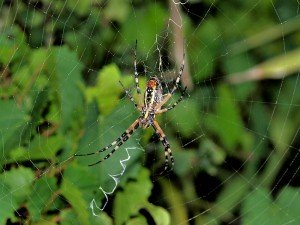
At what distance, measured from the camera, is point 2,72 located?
1.79 meters

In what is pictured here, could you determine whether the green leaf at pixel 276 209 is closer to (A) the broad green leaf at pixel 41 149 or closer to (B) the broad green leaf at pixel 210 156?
(B) the broad green leaf at pixel 210 156

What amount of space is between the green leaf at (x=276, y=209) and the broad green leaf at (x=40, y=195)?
82cm

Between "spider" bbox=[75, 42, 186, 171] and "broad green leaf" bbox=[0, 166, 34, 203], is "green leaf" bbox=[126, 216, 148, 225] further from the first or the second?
"spider" bbox=[75, 42, 186, 171]

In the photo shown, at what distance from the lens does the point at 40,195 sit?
5.59 ft

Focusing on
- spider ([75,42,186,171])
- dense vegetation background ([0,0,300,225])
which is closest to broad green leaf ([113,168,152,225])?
dense vegetation background ([0,0,300,225])

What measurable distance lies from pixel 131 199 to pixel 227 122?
0.73 meters

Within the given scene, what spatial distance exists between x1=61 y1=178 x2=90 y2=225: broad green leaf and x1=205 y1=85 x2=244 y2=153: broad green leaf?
3.14ft

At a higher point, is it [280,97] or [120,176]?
[280,97]

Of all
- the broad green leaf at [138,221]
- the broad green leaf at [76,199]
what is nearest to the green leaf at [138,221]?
the broad green leaf at [138,221]

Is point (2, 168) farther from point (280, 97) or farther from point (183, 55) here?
point (280, 97)

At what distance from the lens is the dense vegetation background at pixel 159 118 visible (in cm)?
170

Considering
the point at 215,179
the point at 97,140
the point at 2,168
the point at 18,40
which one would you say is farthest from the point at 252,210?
the point at 18,40

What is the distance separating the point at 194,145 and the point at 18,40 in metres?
1.02

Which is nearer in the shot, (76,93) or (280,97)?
(76,93)
